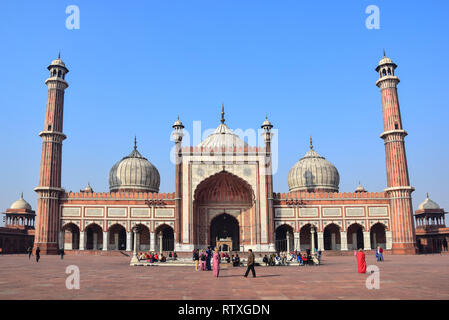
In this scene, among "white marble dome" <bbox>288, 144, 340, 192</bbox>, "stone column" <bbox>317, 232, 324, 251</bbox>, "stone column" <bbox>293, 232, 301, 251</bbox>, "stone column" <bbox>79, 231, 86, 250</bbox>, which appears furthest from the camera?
"white marble dome" <bbox>288, 144, 340, 192</bbox>

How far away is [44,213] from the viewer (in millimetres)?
34500

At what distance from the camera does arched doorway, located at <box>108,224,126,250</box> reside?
37.1 m

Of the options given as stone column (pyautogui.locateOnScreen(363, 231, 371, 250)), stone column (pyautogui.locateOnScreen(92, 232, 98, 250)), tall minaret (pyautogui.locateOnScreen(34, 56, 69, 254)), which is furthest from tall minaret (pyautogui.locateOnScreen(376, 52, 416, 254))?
tall minaret (pyautogui.locateOnScreen(34, 56, 69, 254))

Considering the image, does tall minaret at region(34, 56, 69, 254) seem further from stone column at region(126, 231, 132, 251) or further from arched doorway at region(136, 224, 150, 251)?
arched doorway at region(136, 224, 150, 251)

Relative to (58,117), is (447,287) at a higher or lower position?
lower

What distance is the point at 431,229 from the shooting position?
44.5 metres

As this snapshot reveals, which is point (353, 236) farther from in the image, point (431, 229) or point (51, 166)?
point (51, 166)

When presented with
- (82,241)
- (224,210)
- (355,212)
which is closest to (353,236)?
(355,212)

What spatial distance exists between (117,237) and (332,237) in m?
19.2

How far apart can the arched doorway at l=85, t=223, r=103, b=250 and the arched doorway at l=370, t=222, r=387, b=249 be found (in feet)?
80.1

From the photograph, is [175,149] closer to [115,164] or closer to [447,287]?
[115,164]

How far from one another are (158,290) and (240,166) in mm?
26824

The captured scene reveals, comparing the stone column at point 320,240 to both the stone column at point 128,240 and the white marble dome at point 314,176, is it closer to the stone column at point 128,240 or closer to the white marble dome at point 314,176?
the white marble dome at point 314,176
